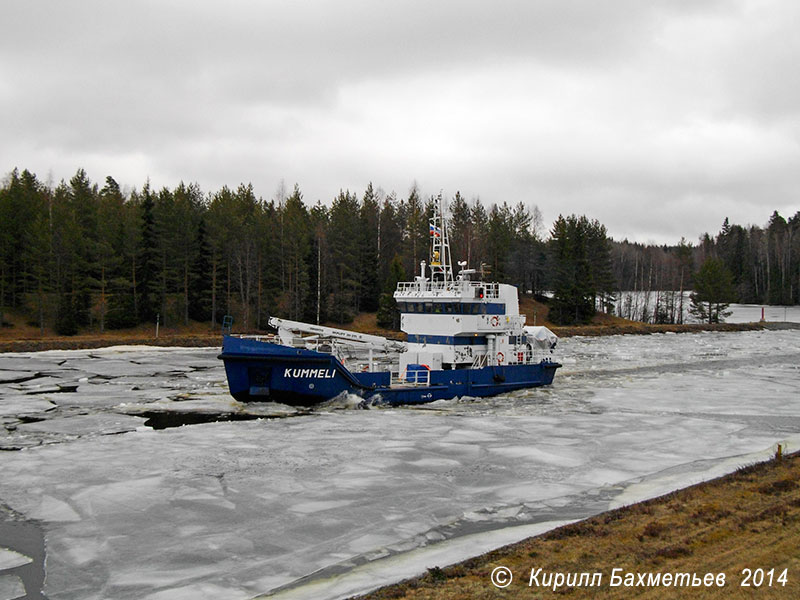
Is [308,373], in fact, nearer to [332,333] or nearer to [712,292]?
[332,333]

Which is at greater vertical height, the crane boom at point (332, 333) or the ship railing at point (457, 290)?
the ship railing at point (457, 290)

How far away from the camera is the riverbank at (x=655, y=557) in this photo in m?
8.07

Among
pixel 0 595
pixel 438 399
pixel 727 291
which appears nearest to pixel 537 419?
pixel 438 399

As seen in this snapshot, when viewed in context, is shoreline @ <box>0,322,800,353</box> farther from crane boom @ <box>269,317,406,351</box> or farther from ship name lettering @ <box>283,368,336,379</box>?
ship name lettering @ <box>283,368,336,379</box>

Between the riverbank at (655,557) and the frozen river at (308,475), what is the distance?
74 centimetres

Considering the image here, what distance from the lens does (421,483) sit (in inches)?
545

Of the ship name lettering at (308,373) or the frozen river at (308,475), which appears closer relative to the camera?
the frozen river at (308,475)

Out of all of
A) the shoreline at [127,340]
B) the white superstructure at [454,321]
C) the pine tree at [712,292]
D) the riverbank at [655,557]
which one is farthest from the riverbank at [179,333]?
the riverbank at [655,557]

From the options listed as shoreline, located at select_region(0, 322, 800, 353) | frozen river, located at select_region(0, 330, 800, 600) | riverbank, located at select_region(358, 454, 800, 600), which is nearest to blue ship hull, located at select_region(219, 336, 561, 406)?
frozen river, located at select_region(0, 330, 800, 600)

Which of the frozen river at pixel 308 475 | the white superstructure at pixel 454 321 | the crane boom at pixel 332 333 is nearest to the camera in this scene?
the frozen river at pixel 308 475

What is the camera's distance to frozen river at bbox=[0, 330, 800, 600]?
9.53 metres

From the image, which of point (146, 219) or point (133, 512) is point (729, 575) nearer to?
point (133, 512)

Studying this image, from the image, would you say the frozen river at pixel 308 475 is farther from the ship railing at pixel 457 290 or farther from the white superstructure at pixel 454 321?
the ship railing at pixel 457 290

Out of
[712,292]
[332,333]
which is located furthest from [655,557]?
[712,292]
